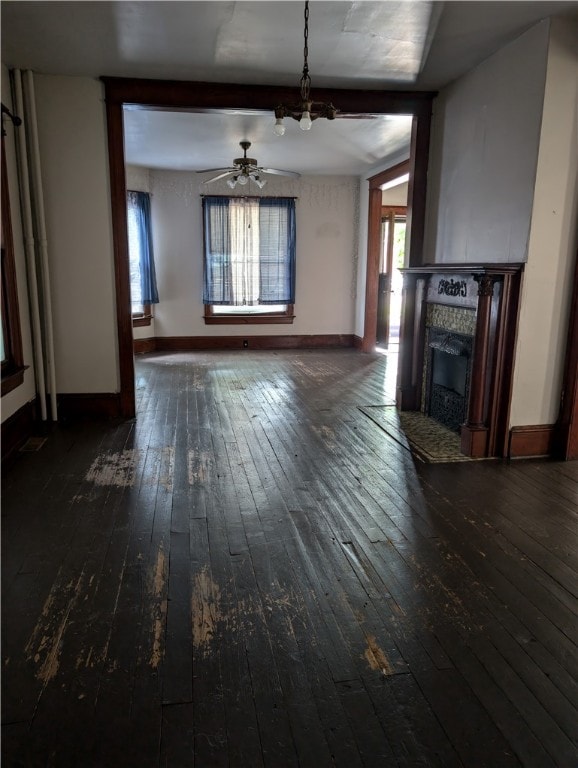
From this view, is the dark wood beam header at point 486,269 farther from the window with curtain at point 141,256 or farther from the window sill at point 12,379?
the window with curtain at point 141,256

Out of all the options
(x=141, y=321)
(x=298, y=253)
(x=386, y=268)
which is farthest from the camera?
(x=386, y=268)

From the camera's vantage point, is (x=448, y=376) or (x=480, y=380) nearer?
(x=480, y=380)

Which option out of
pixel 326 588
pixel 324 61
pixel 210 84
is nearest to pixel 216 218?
pixel 210 84

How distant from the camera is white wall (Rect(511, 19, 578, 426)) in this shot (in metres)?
3.44

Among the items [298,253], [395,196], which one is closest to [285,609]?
[298,253]

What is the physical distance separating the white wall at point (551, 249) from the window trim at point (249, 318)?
5.88 metres

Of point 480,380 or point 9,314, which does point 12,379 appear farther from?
point 480,380

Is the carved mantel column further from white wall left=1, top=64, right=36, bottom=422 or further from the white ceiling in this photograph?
white wall left=1, top=64, right=36, bottom=422

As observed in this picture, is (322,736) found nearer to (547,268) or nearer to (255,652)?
(255,652)

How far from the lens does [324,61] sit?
402cm

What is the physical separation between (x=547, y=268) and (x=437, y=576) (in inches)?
92.8

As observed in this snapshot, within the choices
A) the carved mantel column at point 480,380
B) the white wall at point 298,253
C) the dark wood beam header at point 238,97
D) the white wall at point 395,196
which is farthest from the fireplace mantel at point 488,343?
the white wall at point 395,196

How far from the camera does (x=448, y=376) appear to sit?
183 inches

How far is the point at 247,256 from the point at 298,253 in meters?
0.87
